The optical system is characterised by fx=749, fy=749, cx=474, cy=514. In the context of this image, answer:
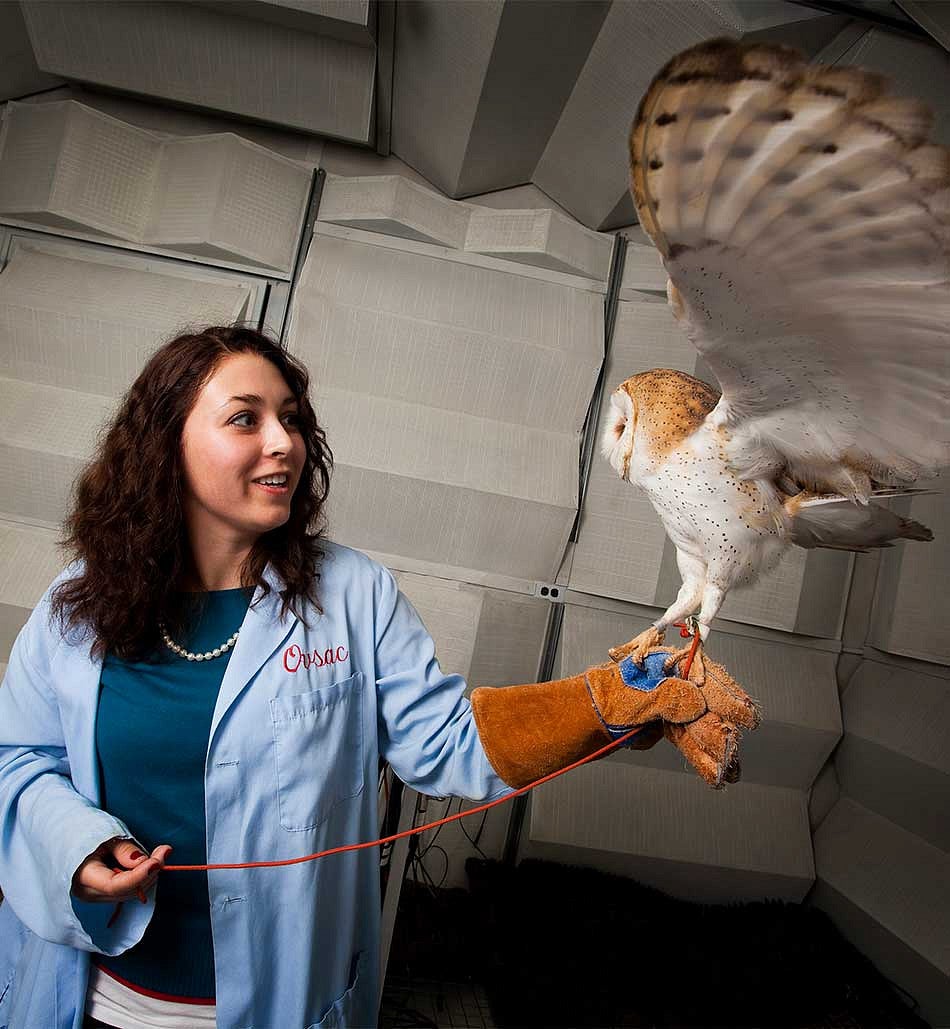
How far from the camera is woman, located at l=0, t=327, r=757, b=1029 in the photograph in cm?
89

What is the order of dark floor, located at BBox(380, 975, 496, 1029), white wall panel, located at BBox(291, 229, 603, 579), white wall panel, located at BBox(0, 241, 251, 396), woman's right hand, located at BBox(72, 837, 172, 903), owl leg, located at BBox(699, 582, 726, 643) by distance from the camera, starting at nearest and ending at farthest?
woman's right hand, located at BBox(72, 837, 172, 903), owl leg, located at BBox(699, 582, 726, 643), dark floor, located at BBox(380, 975, 496, 1029), white wall panel, located at BBox(0, 241, 251, 396), white wall panel, located at BBox(291, 229, 603, 579)

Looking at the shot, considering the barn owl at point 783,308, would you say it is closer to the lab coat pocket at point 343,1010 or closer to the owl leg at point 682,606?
the owl leg at point 682,606

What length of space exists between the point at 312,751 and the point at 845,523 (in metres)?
0.75

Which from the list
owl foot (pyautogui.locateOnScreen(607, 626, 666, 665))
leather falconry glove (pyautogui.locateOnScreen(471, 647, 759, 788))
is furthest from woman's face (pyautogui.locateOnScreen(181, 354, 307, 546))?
owl foot (pyautogui.locateOnScreen(607, 626, 666, 665))

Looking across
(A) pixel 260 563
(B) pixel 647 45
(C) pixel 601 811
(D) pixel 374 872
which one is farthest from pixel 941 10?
(C) pixel 601 811

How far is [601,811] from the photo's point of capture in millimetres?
2365

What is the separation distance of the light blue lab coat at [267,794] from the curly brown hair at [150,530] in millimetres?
40

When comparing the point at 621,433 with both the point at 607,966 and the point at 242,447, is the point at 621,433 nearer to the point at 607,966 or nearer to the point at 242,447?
the point at 242,447

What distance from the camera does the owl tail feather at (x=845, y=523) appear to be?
3.09 feet

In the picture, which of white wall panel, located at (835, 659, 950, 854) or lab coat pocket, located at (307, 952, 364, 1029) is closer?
lab coat pocket, located at (307, 952, 364, 1029)

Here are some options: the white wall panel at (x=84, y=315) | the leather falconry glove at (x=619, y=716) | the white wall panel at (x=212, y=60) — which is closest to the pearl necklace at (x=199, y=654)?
the leather falconry glove at (x=619, y=716)

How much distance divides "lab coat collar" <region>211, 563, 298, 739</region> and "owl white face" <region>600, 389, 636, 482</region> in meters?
0.49

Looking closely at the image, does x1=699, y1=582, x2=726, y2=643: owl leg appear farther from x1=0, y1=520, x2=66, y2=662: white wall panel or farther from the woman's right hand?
x1=0, y1=520, x2=66, y2=662: white wall panel

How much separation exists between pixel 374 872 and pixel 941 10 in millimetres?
1934
